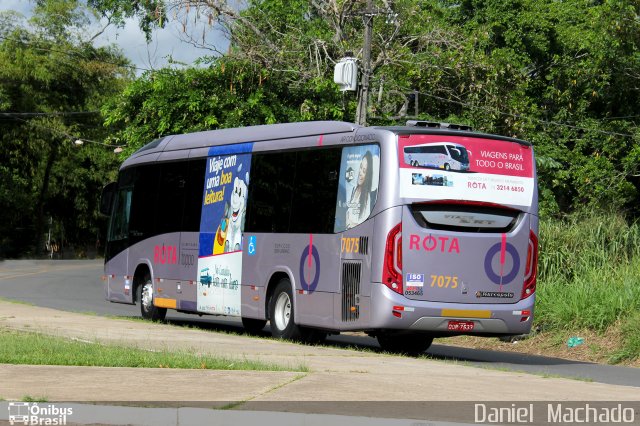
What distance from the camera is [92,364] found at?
12.1m

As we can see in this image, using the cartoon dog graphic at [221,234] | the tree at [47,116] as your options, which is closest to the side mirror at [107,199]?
the cartoon dog graphic at [221,234]

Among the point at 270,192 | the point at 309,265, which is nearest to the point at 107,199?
the point at 270,192

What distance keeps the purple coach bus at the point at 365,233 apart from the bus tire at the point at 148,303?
189 cm

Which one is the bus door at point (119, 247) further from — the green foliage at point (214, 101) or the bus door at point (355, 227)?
the bus door at point (355, 227)

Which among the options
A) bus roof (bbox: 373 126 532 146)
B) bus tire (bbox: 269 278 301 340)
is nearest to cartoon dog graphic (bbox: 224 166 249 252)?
bus tire (bbox: 269 278 301 340)

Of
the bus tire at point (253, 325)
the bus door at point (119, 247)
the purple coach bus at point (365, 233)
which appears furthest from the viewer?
the bus door at point (119, 247)

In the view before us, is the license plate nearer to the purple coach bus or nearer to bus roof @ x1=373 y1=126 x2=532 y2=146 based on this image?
the purple coach bus

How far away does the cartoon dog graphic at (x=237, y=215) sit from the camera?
19.9m

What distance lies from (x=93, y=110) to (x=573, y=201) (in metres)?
33.2

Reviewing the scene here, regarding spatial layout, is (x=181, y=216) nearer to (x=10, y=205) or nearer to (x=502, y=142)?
(x=502, y=142)

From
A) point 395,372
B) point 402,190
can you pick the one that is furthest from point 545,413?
point 402,190

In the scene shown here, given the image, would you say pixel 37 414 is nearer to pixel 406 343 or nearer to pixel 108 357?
pixel 108 357

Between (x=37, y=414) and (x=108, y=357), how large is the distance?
11.9 feet

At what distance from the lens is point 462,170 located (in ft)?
53.8
